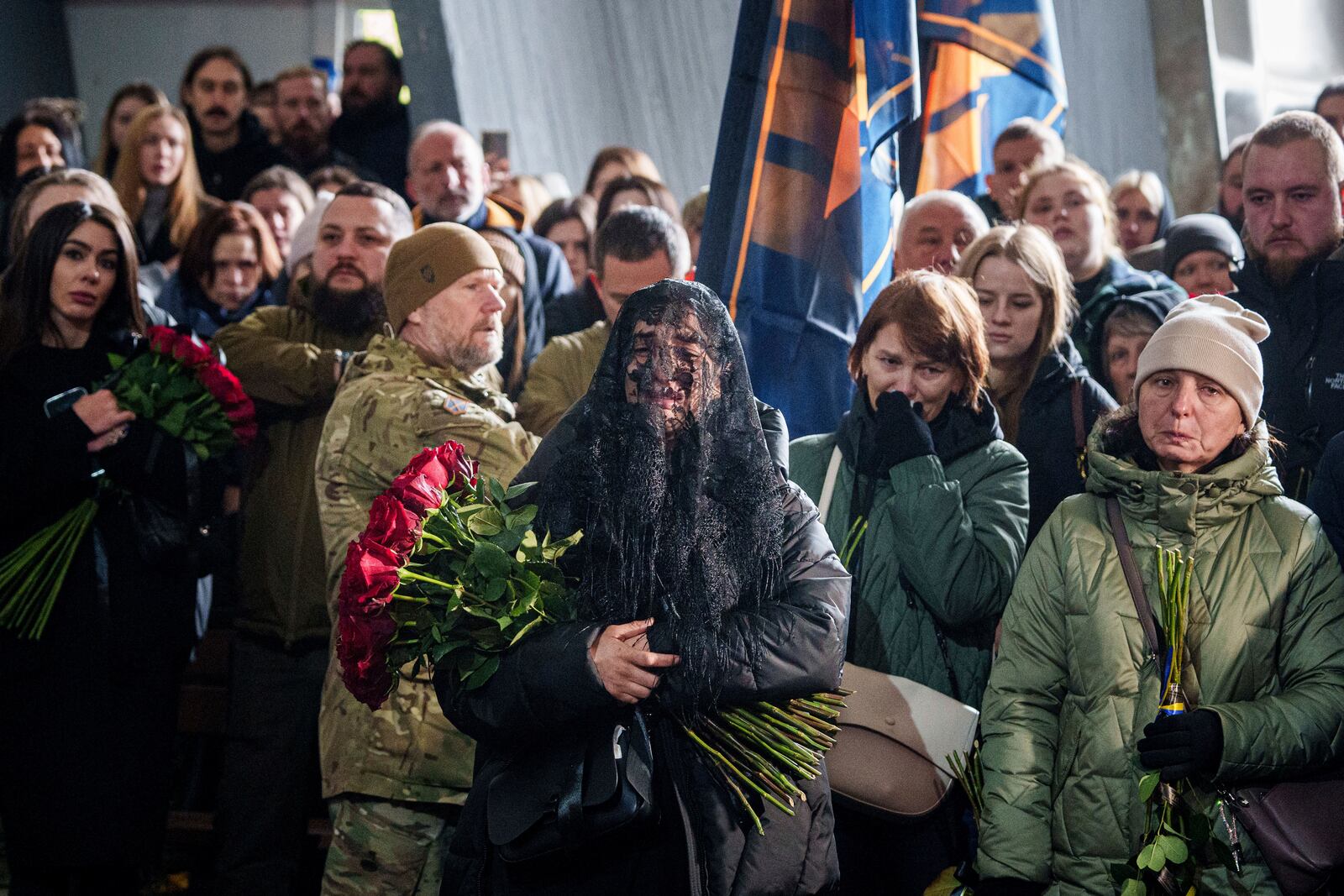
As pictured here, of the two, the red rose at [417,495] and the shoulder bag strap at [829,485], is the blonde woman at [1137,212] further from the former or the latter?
the red rose at [417,495]

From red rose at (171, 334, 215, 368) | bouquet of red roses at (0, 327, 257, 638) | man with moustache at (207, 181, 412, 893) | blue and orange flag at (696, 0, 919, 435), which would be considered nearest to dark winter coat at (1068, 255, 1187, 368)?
blue and orange flag at (696, 0, 919, 435)

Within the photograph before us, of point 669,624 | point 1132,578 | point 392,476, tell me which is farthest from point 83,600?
point 1132,578

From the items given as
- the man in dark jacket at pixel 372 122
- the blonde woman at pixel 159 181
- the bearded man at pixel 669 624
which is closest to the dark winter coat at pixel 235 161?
the man in dark jacket at pixel 372 122

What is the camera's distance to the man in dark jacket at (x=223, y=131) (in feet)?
30.9

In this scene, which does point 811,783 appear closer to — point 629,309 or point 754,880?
point 754,880

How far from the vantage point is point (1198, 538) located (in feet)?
12.0

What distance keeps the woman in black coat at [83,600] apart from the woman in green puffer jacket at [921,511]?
89.1 inches

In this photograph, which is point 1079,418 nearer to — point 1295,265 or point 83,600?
point 1295,265

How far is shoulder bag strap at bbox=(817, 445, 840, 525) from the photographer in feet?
14.2

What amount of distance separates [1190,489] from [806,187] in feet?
6.71

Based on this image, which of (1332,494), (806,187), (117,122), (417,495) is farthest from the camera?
(117,122)

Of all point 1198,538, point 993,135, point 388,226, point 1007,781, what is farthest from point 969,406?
point 993,135

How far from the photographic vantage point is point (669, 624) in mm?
3369

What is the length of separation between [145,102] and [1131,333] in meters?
6.20
